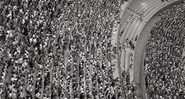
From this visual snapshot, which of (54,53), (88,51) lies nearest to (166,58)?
(88,51)

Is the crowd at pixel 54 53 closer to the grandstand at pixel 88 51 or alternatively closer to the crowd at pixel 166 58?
the grandstand at pixel 88 51

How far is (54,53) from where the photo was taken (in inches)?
423

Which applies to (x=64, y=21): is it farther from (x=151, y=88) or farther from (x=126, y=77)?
(x=151, y=88)

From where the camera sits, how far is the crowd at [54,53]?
29.7 ft

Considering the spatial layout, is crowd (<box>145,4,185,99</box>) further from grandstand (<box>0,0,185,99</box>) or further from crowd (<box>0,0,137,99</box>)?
crowd (<box>0,0,137,99</box>)

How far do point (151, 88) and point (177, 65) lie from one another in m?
4.41

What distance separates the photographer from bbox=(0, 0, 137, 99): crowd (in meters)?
9.06

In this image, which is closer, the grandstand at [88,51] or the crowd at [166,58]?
the grandstand at [88,51]

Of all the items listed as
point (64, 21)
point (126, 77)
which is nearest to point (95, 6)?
point (64, 21)

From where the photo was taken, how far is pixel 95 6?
15.2 meters

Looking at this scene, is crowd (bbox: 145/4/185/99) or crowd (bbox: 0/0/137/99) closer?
crowd (bbox: 0/0/137/99)

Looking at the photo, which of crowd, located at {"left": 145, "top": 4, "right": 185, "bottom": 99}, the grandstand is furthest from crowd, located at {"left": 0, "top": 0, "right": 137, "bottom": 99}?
crowd, located at {"left": 145, "top": 4, "right": 185, "bottom": 99}

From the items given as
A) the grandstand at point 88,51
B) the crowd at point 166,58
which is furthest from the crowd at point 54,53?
the crowd at point 166,58

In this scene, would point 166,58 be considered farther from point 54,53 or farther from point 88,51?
point 54,53
